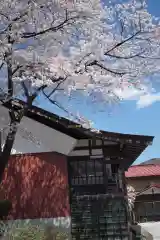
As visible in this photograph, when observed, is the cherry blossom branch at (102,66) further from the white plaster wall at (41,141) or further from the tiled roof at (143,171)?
the tiled roof at (143,171)

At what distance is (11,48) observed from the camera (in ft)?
24.2

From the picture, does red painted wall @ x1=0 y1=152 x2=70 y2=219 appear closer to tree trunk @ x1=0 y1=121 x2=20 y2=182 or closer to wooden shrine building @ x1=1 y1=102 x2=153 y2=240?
wooden shrine building @ x1=1 y1=102 x2=153 y2=240

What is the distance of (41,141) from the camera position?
1252cm

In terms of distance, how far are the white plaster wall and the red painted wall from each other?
21 cm

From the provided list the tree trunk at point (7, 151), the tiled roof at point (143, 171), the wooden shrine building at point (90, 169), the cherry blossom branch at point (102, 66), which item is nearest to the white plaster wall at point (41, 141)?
the wooden shrine building at point (90, 169)

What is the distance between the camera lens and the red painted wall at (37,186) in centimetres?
1190

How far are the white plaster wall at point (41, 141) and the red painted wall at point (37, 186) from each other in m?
0.21

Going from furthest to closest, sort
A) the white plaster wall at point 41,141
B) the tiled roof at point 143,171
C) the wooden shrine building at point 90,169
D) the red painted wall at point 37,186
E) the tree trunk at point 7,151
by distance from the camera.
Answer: the tiled roof at point 143,171 → the white plaster wall at point 41,141 → the red painted wall at point 37,186 → the wooden shrine building at point 90,169 → the tree trunk at point 7,151

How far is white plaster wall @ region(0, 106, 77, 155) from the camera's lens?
12.4m

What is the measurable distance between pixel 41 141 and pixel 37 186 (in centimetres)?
152

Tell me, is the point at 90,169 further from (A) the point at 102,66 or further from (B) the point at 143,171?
(B) the point at 143,171

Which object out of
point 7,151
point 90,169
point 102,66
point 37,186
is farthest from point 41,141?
point 102,66

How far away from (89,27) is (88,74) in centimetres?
109

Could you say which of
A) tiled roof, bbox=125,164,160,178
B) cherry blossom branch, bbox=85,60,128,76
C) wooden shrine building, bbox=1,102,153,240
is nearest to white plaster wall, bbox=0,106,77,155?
wooden shrine building, bbox=1,102,153,240
